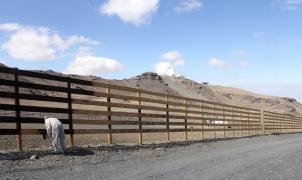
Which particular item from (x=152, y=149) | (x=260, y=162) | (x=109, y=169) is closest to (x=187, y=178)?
(x=109, y=169)

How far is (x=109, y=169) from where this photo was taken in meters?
10.0

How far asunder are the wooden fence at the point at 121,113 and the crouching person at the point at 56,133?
0.22 meters

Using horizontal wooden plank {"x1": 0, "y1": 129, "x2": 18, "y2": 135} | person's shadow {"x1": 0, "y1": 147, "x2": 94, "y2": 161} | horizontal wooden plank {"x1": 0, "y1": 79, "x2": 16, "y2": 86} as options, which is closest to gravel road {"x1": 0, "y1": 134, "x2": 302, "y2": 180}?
person's shadow {"x1": 0, "y1": 147, "x2": 94, "y2": 161}

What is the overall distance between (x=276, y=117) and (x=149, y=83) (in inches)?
2769

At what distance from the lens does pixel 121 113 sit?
50.2 ft

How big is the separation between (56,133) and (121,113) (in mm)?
4152

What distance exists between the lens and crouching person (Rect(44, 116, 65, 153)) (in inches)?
446

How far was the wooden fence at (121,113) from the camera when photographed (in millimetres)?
11195

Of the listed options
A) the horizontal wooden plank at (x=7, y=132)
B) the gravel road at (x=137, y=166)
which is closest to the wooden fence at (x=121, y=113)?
the horizontal wooden plank at (x=7, y=132)

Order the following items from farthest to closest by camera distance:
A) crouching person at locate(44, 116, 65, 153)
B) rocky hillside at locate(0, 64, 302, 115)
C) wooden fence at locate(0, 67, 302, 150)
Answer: rocky hillside at locate(0, 64, 302, 115) < crouching person at locate(44, 116, 65, 153) < wooden fence at locate(0, 67, 302, 150)

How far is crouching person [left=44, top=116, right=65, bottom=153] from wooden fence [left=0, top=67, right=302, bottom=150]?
0.22 m

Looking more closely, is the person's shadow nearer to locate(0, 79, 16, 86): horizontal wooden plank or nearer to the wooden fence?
the wooden fence

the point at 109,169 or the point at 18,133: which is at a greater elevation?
the point at 18,133

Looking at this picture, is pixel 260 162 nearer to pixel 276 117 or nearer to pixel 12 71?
pixel 12 71
